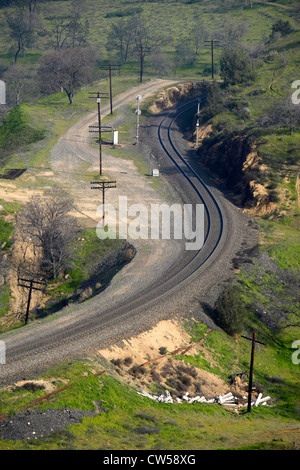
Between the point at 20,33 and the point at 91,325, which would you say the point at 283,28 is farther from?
the point at 91,325

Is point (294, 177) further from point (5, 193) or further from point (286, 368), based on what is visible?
point (5, 193)

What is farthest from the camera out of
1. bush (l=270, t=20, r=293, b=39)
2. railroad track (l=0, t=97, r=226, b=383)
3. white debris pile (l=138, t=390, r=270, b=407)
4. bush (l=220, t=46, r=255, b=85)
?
bush (l=270, t=20, r=293, b=39)

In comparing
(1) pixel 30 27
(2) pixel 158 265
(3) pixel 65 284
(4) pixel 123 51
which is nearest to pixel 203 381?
(2) pixel 158 265

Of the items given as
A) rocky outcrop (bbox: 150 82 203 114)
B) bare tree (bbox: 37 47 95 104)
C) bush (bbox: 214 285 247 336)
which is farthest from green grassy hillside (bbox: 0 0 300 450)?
rocky outcrop (bbox: 150 82 203 114)

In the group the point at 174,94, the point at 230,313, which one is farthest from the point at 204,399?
the point at 174,94

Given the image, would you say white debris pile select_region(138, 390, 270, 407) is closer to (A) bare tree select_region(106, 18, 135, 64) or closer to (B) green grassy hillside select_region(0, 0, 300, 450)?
(B) green grassy hillside select_region(0, 0, 300, 450)

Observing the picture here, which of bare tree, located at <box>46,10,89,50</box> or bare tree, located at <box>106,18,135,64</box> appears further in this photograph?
bare tree, located at <box>46,10,89,50</box>

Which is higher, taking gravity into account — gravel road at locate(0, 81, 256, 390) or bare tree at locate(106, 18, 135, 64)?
bare tree at locate(106, 18, 135, 64)
